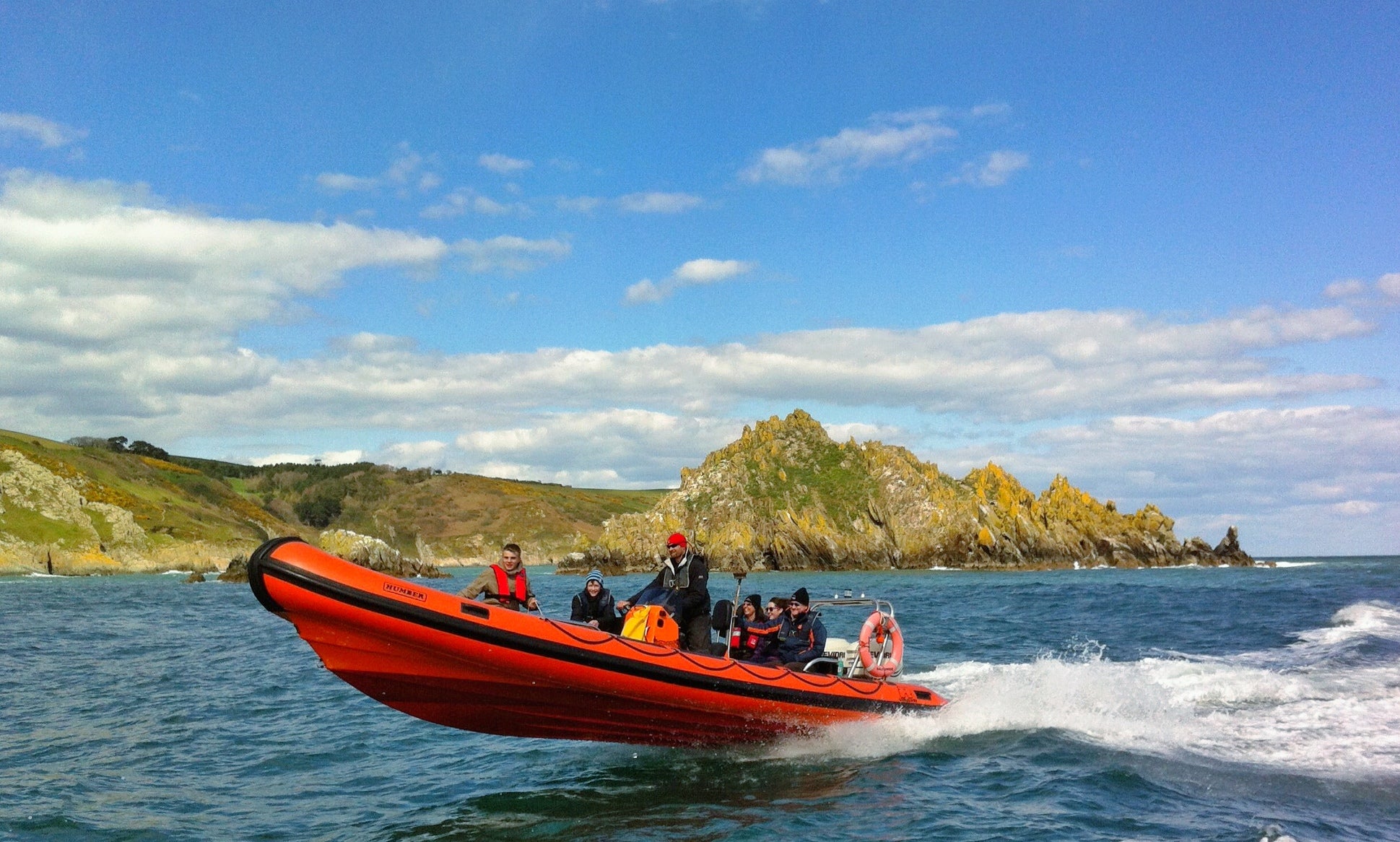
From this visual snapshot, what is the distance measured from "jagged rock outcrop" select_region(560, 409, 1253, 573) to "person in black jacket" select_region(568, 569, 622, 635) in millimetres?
64740

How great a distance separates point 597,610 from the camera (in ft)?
34.7

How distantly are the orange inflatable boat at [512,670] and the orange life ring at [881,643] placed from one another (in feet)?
3.78

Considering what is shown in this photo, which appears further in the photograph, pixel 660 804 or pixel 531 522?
pixel 531 522

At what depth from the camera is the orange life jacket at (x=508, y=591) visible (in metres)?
9.81

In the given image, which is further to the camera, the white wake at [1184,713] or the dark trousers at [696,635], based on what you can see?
the dark trousers at [696,635]

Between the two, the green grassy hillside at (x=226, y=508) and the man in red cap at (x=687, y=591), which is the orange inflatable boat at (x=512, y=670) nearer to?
the man in red cap at (x=687, y=591)

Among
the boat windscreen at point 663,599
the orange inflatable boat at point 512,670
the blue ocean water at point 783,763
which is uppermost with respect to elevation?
the boat windscreen at point 663,599

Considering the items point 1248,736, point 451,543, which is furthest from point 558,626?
point 451,543

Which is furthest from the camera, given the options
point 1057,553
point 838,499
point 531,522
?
point 531,522

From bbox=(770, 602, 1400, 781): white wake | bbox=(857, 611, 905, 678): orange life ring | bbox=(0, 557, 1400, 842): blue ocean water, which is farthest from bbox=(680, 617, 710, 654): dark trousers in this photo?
bbox=(857, 611, 905, 678): orange life ring

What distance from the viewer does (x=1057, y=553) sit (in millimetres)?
77312

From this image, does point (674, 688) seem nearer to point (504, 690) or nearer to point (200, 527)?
point (504, 690)

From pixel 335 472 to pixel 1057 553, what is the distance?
402 feet

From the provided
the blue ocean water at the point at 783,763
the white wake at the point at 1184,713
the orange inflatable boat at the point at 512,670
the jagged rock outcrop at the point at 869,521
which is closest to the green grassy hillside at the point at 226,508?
the jagged rock outcrop at the point at 869,521
